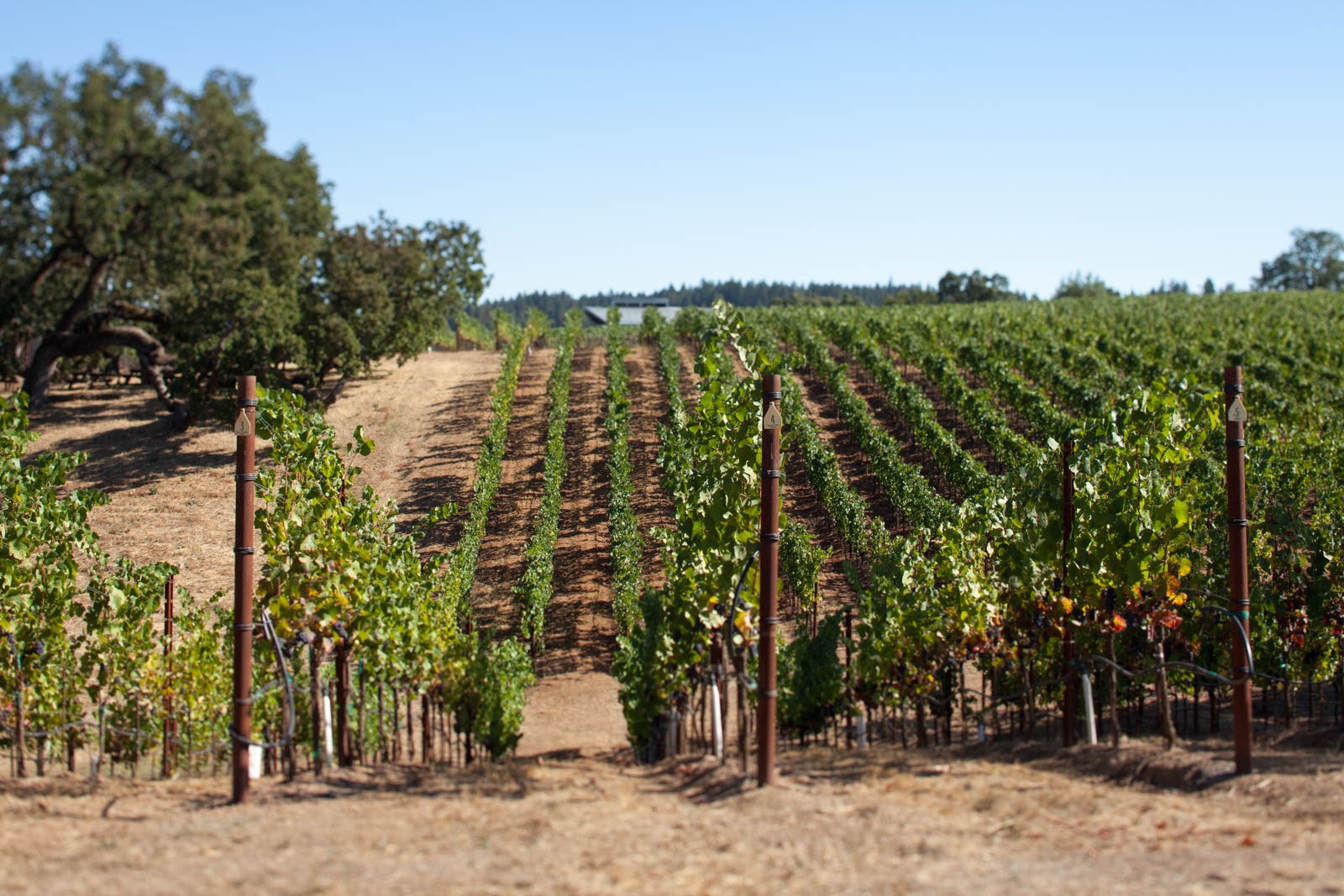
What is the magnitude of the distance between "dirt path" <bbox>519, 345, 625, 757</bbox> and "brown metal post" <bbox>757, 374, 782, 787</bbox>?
301 centimetres

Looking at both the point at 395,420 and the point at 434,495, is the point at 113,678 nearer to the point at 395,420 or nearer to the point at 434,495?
the point at 434,495

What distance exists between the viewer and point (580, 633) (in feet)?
54.2

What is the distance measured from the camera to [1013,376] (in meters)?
30.1

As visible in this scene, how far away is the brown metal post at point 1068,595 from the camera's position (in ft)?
28.2

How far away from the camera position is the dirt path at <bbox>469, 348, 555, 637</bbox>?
58.6 ft

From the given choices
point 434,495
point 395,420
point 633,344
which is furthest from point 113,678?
point 633,344

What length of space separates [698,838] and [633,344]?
3630 cm

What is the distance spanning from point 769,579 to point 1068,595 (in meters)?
3.90

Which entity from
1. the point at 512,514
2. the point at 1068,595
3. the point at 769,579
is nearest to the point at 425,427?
the point at 512,514

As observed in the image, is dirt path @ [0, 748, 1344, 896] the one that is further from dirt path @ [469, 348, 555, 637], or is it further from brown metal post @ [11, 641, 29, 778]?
dirt path @ [469, 348, 555, 637]

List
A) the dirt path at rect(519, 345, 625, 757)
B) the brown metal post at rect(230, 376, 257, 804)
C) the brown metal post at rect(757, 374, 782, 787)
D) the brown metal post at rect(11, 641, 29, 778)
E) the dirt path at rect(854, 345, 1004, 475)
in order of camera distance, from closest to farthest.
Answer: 1. the brown metal post at rect(757, 374, 782, 787)
2. the brown metal post at rect(230, 376, 257, 804)
3. the brown metal post at rect(11, 641, 29, 778)
4. the dirt path at rect(519, 345, 625, 757)
5. the dirt path at rect(854, 345, 1004, 475)

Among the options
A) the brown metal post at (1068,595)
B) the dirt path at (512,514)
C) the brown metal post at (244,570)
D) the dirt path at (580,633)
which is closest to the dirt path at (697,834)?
the brown metal post at (244,570)

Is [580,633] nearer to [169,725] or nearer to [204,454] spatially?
[169,725]

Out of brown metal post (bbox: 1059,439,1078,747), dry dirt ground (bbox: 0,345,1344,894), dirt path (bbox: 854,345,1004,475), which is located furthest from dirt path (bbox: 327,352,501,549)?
brown metal post (bbox: 1059,439,1078,747)
